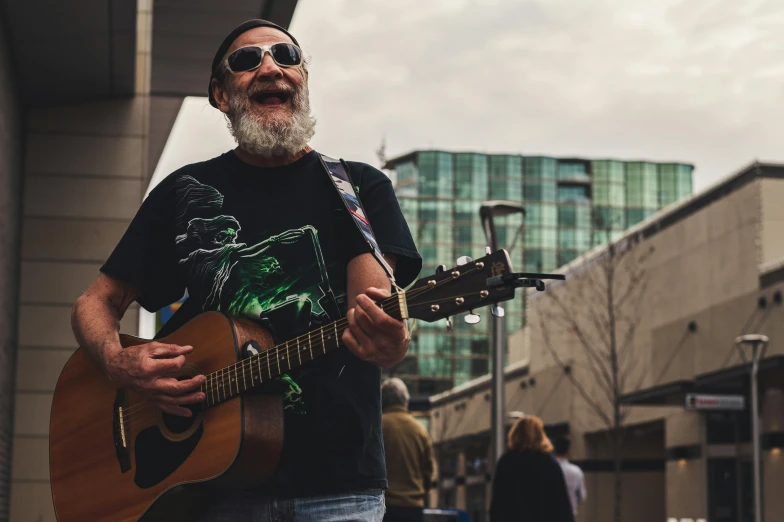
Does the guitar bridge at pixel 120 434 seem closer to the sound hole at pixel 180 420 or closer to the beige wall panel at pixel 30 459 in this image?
the sound hole at pixel 180 420

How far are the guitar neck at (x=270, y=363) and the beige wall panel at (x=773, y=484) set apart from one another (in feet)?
90.8

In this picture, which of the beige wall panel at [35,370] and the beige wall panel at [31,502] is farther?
the beige wall panel at [35,370]

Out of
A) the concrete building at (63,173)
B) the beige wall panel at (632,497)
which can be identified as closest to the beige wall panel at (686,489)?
the beige wall panel at (632,497)

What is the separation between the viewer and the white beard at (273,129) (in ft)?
10.2

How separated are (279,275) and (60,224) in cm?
937

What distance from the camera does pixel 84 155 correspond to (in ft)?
39.8

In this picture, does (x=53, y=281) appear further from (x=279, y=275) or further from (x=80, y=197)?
(x=279, y=275)

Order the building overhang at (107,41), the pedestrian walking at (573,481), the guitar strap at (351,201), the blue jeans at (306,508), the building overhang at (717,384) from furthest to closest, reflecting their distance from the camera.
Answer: the building overhang at (717,384) < the pedestrian walking at (573,481) < the building overhang at (107,41) < the guitar strap at (351,201) < the blue jeans at (306,508)

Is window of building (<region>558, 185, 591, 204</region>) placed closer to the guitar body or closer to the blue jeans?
the guitar body

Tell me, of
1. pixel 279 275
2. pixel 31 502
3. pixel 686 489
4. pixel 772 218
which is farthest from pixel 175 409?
pixel 686 489

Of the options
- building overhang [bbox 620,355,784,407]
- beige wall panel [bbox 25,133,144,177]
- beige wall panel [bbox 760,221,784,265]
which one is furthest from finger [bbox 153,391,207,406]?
beige wall panel [bbox 760,221,784,265]

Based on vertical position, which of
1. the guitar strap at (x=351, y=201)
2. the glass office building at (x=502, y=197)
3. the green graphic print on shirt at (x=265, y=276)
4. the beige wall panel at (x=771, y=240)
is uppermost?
the glass office building at (x=502, y=197)

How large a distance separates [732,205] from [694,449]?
274 inches

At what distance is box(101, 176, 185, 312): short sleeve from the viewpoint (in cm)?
324
